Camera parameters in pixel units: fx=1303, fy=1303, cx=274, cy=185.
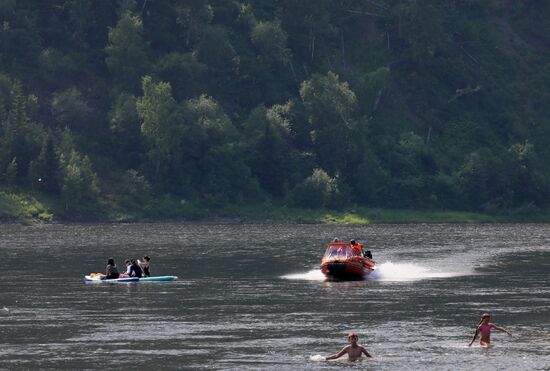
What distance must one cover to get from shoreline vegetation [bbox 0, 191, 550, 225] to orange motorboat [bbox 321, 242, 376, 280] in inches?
3529

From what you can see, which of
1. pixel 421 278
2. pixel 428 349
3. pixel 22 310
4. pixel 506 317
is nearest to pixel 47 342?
pixel 22 310

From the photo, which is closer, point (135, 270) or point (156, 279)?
point (135, 270)

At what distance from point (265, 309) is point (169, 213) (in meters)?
119

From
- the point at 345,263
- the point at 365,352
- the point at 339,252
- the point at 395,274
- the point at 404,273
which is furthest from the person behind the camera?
the point at 404,273

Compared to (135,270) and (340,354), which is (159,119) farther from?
(340,354)

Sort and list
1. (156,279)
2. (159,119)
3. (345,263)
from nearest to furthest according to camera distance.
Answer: (156,279) → (345,263) → (159,119)

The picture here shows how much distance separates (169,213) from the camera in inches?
7461

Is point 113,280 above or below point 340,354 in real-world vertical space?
above

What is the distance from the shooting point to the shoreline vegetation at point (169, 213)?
176m

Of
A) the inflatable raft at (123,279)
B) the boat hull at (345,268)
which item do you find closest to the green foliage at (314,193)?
the boat hull at (345,268)

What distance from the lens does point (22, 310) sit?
232 feet

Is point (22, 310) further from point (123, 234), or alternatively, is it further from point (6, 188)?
point (6, 188)

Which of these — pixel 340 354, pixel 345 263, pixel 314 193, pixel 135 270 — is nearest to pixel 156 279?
pixel 135 270

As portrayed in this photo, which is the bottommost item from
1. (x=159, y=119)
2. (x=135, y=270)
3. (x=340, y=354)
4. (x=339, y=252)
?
(x=340, y=354)
